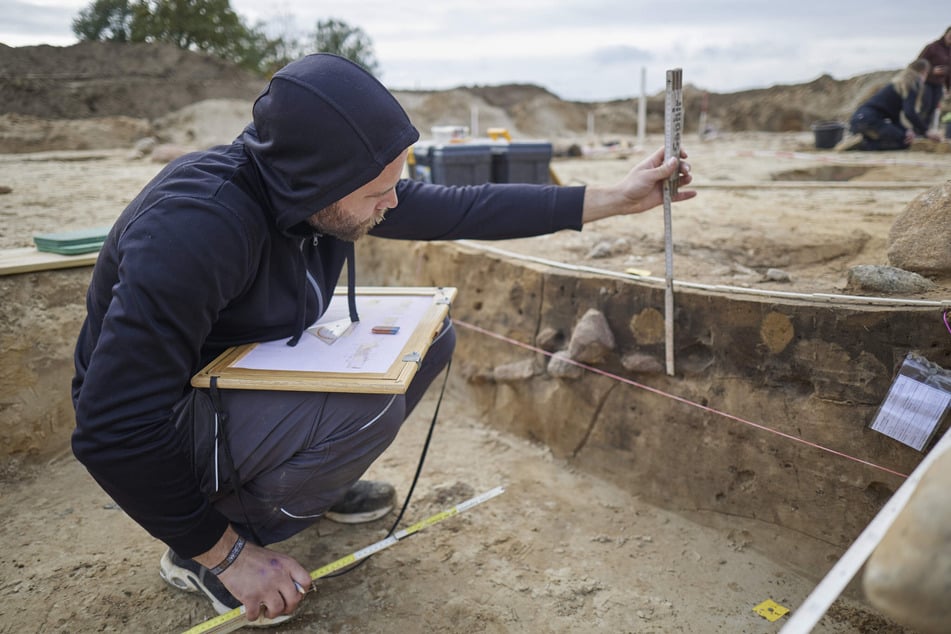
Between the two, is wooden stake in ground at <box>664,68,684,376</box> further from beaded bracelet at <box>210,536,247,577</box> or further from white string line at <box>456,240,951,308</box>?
beaded bracelet at <box>210,536,247,577</box>

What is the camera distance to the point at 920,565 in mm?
843

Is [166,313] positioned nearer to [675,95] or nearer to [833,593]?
[833,593]

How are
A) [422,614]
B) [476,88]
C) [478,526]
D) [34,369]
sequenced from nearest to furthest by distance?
[422,614] → [478,526] → [34,369] → [476,88]

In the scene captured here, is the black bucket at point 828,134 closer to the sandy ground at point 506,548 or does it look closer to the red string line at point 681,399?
the sandy ground at point 506,548

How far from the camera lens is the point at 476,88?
17641 mm

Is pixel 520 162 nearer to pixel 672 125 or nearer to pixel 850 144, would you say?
pixel 672 125

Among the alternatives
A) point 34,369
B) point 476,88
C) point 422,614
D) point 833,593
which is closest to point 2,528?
point 34,369

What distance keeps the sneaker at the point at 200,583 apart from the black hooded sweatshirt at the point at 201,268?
1.11ft

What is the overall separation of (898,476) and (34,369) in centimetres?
297

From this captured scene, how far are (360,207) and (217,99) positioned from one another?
14148 millimetres

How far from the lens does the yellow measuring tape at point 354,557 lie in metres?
1.65

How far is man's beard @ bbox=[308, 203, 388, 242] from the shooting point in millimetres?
1562

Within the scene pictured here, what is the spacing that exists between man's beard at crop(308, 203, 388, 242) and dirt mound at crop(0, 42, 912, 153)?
1035 centimetres

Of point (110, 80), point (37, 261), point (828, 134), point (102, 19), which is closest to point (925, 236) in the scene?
point (37, 261)
